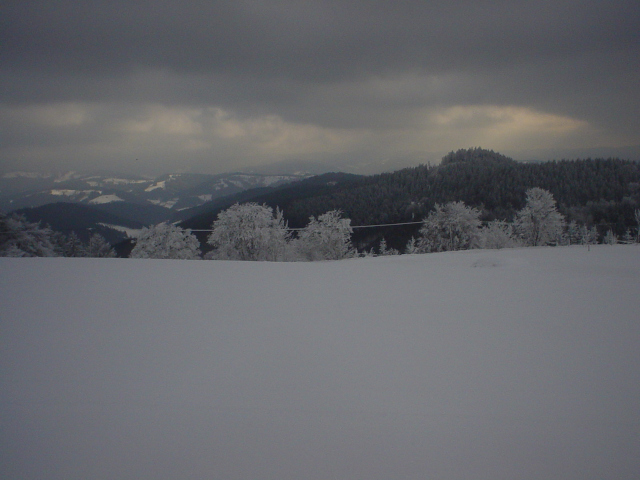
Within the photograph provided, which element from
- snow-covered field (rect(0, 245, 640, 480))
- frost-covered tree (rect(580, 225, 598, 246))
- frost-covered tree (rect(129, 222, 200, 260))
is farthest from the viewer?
frost-covered tree (rect(129, 222, 200, 260))

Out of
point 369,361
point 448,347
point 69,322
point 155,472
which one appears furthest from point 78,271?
point 448,347

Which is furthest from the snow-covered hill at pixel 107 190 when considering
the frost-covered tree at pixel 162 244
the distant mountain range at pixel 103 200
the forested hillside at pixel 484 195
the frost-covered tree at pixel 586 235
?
the frost-covered tree at pixel 586 235

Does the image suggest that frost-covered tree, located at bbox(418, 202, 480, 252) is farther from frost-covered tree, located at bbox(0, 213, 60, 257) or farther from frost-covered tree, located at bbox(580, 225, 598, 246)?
frost-covered tree, located at bbox(0, 213, 60, 257)

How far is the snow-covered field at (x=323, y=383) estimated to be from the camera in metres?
1.09

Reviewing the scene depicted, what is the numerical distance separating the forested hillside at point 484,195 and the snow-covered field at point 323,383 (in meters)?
50.3

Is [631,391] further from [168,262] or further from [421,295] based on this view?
[168,262]

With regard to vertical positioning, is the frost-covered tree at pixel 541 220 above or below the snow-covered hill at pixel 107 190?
below

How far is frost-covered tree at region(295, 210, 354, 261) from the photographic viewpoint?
2158cm

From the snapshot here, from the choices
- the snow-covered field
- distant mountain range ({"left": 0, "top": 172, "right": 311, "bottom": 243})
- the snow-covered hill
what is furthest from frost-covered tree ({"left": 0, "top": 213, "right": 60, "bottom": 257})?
the snow-covered hill

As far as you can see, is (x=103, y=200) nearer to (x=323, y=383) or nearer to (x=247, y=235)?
(x=247, y=235)

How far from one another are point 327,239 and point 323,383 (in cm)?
2039

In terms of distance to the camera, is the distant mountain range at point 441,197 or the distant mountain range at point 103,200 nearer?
the distant mountain range at point 441,197

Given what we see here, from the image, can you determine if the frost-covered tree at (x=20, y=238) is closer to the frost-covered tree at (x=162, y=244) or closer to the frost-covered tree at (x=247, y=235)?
the frost-covered tree at (x=162, y=244)

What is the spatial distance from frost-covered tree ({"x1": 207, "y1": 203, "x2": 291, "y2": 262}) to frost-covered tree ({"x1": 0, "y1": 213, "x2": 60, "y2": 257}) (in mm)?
8047
